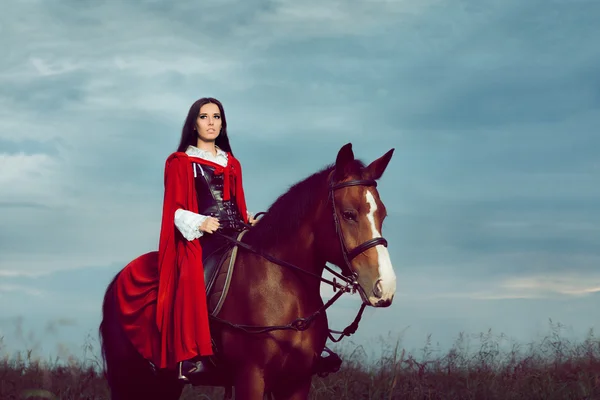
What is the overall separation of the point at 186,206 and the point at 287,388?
6.55ft

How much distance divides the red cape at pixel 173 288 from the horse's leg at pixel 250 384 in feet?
1.45

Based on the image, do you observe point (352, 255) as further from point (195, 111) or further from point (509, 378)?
point (509, 378)

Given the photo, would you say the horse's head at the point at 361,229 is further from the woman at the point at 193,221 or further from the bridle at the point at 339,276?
the woman at the point at 193,221

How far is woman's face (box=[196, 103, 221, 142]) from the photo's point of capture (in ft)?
23.6

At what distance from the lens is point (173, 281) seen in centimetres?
688

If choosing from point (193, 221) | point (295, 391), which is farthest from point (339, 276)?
point (193, 221)

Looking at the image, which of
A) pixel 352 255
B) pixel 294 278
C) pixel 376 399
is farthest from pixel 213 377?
pixel 376 399

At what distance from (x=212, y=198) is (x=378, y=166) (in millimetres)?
1788

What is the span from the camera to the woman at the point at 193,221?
21.3 ft

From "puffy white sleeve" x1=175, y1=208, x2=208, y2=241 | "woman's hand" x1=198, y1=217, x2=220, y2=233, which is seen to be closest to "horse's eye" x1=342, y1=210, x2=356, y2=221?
"woman's hand" x1=198, y1=217, x2=220, y2=233

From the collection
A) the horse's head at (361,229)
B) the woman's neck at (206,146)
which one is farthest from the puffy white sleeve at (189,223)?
the horse's head at (361,229)

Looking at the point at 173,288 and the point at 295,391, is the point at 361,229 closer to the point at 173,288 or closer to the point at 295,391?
the point at 295,391

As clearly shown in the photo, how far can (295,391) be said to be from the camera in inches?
248

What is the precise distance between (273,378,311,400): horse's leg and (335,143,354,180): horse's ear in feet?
6.13
